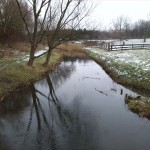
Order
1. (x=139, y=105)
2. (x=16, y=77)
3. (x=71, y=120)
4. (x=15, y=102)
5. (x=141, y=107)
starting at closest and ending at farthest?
1. (x=71, y=120)
2. (x=141, y=107)
3. (x=139, y=105)
4. (x=15, y=102)
5. (x=16, y=77)

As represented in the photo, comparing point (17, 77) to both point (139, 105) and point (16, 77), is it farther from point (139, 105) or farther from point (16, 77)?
point (139, 105)

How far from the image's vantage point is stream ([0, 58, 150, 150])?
1040cm

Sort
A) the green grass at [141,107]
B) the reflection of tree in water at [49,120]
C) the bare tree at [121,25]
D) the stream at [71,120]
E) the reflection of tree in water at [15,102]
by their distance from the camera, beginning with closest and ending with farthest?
the stream at [71,120] → the reflection of tree in water at [49,120] → the green grass at [141,107] → the reflection of tree in water at [15,102] → the bare tree at [121,25]

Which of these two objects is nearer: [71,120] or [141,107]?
[71,120]

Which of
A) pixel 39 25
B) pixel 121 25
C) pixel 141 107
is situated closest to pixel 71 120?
pixel 141 107

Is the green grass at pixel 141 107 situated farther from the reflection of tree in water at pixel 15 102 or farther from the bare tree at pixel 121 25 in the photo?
the bare tree at pixel 121 25

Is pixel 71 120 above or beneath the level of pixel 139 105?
beneath

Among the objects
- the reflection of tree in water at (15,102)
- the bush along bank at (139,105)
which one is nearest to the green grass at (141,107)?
the bush along bank at (139,105)

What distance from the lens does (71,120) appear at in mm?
12930

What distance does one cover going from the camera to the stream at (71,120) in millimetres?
10398

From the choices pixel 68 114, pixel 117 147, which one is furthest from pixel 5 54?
pixel 117 147

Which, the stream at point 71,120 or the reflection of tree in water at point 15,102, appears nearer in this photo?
the stream at point 71,120

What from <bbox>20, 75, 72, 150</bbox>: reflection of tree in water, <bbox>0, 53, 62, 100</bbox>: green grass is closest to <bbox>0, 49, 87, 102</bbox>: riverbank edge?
<bbox>0, 53, 62, 100</bbox>: green grass

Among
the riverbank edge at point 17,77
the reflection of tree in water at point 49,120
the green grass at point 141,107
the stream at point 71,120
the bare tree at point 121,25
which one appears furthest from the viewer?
the bare tree at point 121,25
